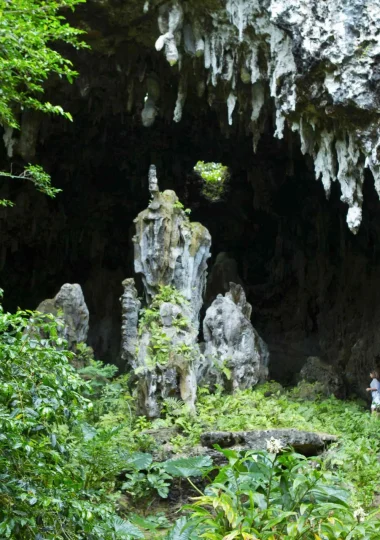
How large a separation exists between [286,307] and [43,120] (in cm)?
809

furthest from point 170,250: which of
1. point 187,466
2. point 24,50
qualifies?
point 187,466

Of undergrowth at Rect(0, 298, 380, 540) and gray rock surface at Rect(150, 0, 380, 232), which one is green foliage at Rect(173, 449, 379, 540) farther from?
gray rock surface at Rect(150, 0, 380, 232)

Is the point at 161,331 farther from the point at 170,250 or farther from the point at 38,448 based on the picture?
the point at 38,448

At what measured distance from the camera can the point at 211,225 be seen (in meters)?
19.9

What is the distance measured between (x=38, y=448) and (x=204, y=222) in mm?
15468

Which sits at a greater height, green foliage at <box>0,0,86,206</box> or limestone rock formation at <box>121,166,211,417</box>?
green foliage at <box>0,0,86,206</box>

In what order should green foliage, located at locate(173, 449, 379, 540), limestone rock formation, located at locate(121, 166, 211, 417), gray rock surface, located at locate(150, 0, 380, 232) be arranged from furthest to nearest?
gray rock surface, located at locate(150, 0, 380, 232)
limestone rock formation, located at locate(121, 166, 211, 417)
green foliage, located at locate(173, 449, 379, 540)

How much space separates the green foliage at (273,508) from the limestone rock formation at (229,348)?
5.01m

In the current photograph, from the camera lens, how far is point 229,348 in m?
11.3

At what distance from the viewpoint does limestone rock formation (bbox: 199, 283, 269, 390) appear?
35.4 feet

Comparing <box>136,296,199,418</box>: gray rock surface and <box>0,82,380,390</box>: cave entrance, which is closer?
<box>136,296,199,418</box>: gray rock surface

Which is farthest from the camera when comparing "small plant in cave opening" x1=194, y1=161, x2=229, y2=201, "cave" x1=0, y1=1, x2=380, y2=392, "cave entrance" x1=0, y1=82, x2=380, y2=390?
"small plant in cave opening" x1=194, y1=161, x2=229, y2=201

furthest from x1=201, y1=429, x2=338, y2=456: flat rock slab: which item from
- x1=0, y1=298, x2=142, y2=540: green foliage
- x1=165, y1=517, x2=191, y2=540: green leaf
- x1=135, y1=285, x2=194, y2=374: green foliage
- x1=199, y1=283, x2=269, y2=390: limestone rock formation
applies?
x1=0, y1=298, x2=142, y2=540: green foliage

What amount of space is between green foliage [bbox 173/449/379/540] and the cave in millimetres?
9514
